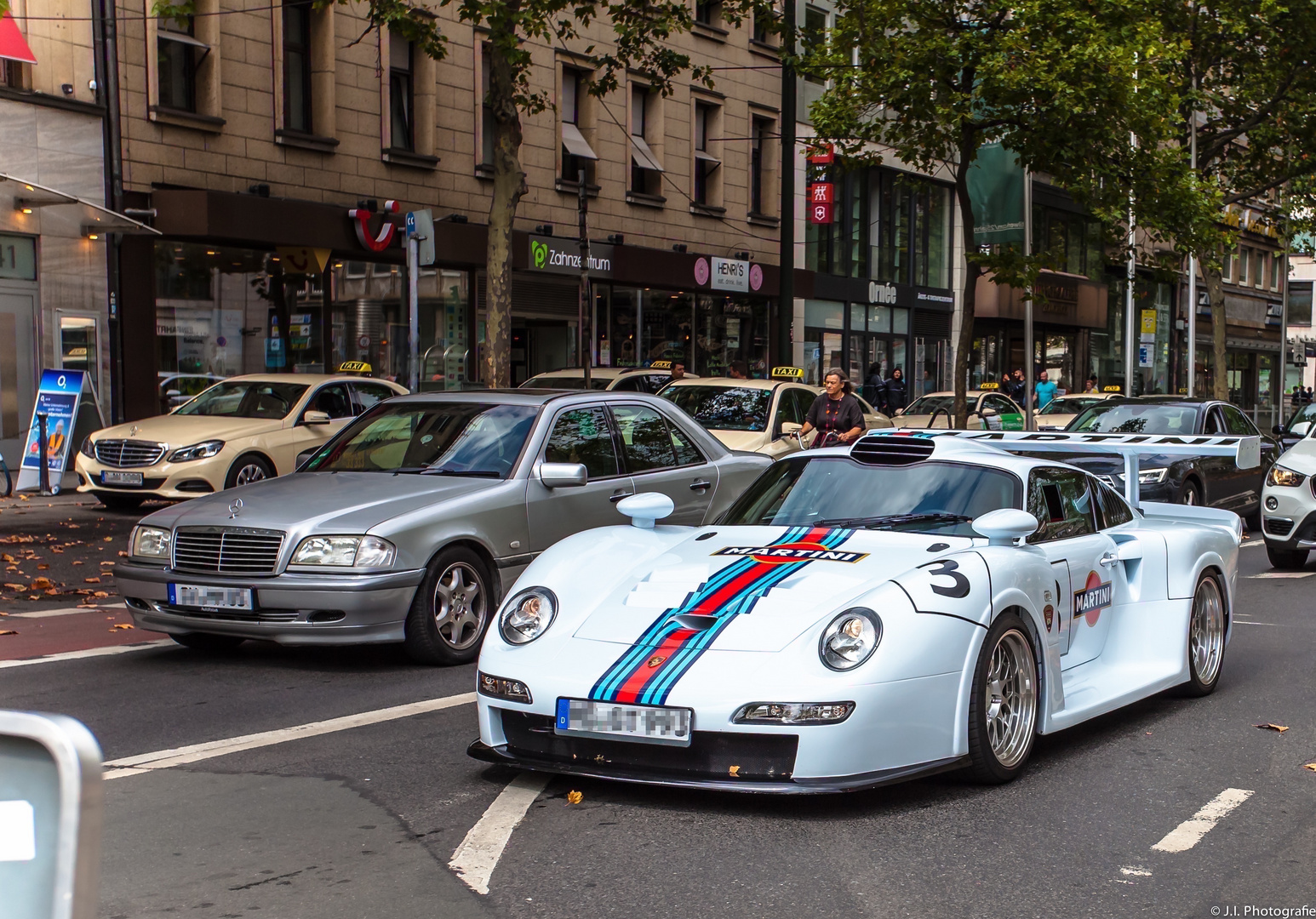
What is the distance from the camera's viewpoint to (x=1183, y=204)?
81.0 ft

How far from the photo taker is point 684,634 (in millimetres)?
5188

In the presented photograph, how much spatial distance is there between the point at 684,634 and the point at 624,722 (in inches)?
16.3

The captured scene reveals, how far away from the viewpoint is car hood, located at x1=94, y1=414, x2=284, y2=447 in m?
15.8

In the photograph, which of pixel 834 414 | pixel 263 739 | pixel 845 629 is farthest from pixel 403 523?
pixel 834 414

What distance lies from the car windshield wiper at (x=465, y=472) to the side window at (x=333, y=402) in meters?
8.85

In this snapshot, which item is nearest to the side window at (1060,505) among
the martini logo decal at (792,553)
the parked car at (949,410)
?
the martini logo decal at (792,553)

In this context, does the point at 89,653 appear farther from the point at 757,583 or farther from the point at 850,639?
the point at 850,639

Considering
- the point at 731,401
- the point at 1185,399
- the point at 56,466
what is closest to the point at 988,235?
the point at 1185,399

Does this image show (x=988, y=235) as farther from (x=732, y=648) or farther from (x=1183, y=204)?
(x=732, y=648)

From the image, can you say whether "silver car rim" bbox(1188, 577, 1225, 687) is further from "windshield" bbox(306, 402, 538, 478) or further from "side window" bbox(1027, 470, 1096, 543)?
"windshield" bbox(306, 402, 538, 478)

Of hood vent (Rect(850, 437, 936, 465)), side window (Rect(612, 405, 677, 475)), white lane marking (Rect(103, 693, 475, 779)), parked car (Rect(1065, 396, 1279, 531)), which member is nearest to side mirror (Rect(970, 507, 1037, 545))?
hood vent (Rect(850, 437, 936, 465))

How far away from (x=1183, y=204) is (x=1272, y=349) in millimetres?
51067

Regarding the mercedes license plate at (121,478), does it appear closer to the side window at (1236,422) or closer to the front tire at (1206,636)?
the front tire at (1206,636)

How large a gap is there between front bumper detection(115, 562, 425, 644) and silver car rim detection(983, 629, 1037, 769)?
10.8 ft
